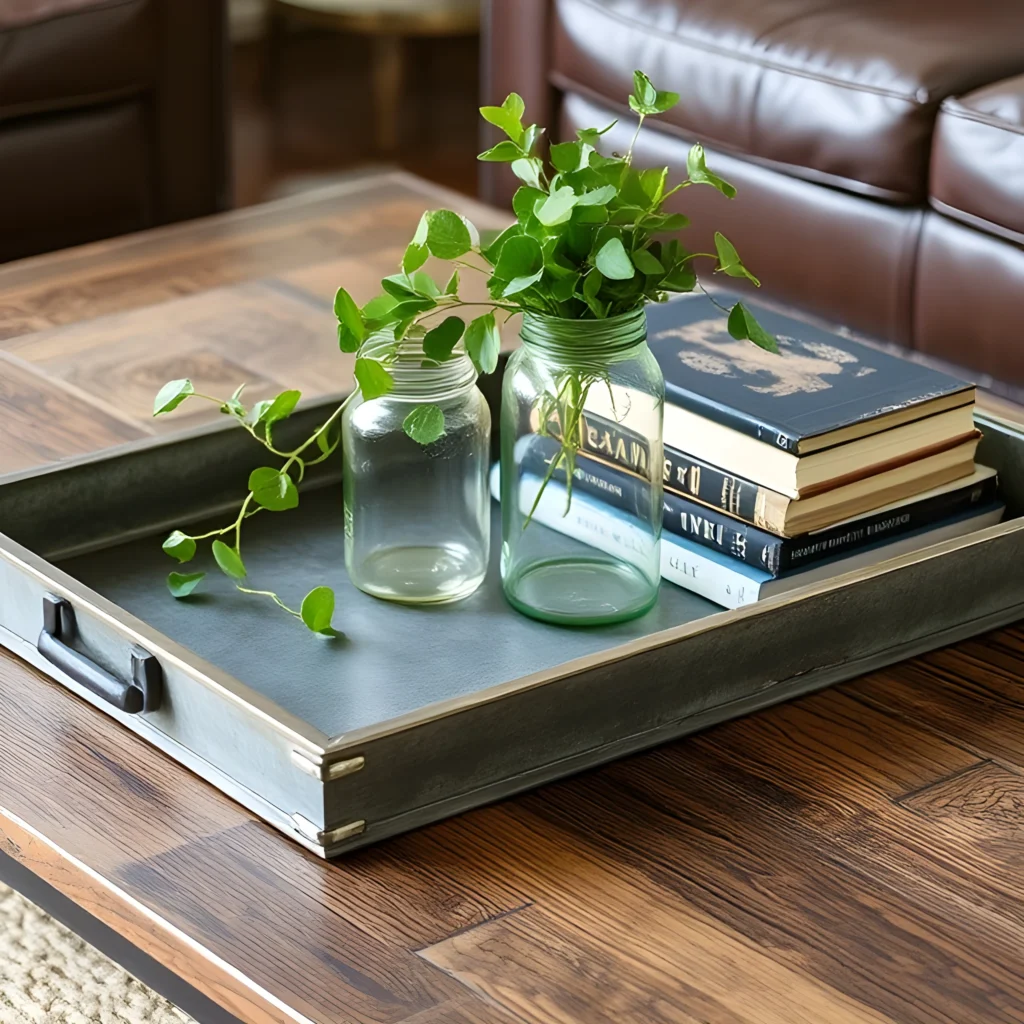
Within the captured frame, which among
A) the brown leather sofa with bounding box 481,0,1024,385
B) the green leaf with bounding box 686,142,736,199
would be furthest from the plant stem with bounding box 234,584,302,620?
the brown leather sofa with bounding box 481,0,1024,385

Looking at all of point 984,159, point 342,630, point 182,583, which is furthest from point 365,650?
point 984,159

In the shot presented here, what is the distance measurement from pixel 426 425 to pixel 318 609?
12 cm

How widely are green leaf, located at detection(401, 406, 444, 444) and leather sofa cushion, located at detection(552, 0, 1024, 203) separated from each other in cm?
109

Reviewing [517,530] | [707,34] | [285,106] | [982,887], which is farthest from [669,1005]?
[285,106]

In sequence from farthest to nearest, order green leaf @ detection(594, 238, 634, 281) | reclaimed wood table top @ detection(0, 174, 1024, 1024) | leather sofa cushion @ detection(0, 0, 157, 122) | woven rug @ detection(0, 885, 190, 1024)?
leather sofa cushion @ detection(0, 0, 157, 122) → woven rug @ detection(0, 885, 190, 1024) → green leaf @ detection(594, 238, 634, 281) → reclaimed wood table top @ detection(0, 174, 1024, 1024)

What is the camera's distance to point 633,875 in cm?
79

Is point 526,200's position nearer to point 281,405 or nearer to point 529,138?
point 529,138

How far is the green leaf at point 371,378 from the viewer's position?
3.04 feet

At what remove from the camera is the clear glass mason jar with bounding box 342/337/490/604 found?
3.25ft

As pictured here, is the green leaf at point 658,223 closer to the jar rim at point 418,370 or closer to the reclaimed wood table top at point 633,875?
the jar rim at point 418,370

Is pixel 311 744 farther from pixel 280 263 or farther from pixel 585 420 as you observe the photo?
pixel 280 263

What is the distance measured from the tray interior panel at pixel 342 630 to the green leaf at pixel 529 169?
9.3 inches

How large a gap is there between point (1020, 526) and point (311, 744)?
461 millimetres

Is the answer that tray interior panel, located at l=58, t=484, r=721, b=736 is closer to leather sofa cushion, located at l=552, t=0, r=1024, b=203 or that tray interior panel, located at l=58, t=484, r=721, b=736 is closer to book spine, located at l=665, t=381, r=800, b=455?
book spine, located at l=665, t=381, r=800, b=455
